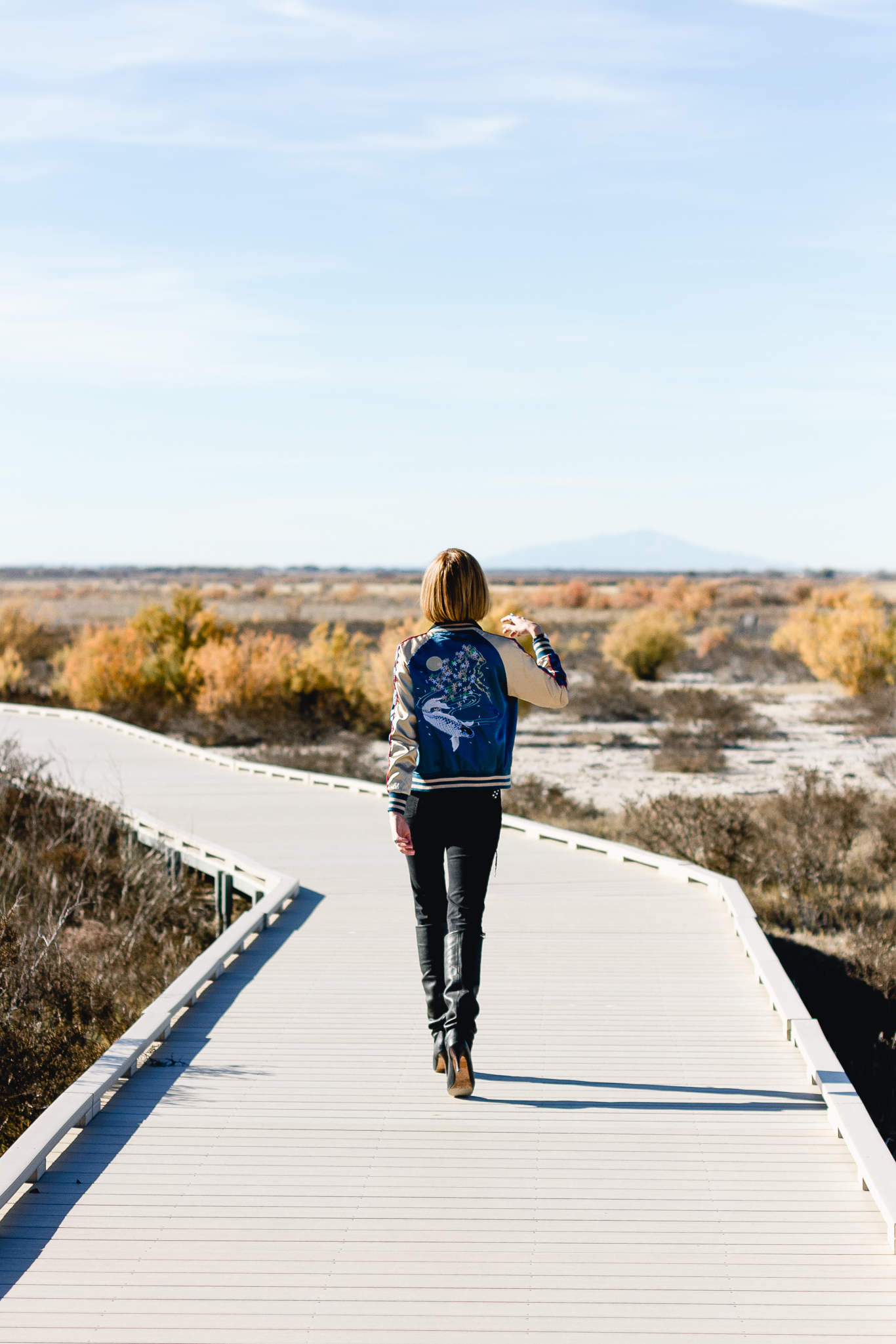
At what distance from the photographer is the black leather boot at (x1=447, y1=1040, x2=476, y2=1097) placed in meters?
4.47

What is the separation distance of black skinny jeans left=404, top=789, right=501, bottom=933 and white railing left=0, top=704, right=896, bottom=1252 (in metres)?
1.36

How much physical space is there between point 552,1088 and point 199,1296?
174 cm

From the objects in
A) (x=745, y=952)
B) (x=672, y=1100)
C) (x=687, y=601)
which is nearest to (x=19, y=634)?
(x=745, y=952)

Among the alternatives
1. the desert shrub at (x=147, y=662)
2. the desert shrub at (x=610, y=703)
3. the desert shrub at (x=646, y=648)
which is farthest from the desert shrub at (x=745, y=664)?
the desert shrub at (x=147, y=662)

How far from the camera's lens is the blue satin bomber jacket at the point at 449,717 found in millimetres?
4238

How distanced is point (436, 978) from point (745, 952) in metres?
2.58

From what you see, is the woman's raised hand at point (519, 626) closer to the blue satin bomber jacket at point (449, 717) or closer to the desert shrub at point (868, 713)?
the blue satin bomber jacket at point (449, 717)


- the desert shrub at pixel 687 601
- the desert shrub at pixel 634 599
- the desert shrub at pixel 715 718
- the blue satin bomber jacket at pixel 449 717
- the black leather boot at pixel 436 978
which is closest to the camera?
the blue satin bomber jacket at pixel 449 717

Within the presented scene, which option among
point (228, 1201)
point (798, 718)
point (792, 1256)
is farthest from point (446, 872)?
point (798, 718)

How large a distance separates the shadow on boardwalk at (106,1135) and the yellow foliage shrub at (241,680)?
47.1 ft

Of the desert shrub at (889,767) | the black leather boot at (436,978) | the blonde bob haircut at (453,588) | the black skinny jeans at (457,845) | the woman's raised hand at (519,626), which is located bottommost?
the desert shrub at (889,767)

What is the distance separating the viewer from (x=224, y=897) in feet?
29.7

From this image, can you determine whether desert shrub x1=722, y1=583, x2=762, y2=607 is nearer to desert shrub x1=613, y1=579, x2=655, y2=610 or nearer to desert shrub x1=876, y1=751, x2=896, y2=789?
desert shrub x1=613, y1=579, x2=655, y2=610

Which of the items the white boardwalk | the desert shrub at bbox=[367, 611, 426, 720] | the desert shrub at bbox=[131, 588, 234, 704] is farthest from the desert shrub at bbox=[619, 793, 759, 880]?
the desert shrub at bbox=[131, 588, 234, 704]
